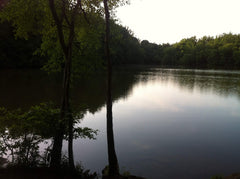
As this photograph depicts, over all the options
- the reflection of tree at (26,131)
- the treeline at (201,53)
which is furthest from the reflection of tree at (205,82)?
the treeline at (201,53)

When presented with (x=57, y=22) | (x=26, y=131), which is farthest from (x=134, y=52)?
(x=26, y=131)

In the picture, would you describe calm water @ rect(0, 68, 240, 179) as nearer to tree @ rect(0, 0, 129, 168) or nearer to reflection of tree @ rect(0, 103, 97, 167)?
tree @ rect(0, 0, 129, 168)

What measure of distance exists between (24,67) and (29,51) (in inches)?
212

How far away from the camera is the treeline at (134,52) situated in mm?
7758

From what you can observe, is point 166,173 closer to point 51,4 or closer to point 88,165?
point 88,165

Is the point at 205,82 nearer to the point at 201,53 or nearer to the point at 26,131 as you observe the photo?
the point at 26,131

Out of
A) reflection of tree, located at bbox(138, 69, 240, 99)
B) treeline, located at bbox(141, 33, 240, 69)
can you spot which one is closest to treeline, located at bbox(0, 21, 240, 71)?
treeline, located at bbox(141, 33, 240, 69)

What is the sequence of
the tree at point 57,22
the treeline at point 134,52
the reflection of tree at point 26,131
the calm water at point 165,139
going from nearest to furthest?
the reflection of tree at point 26,131, the tree at point 57,22, the treeline at point 134,52, the calm water at point 165,139

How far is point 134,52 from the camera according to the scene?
409 ft

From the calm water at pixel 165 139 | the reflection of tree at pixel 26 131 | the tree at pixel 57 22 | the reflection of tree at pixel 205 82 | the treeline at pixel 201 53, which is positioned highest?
the treeline at pixel 201 53

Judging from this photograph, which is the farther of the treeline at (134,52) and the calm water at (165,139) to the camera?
the calm water at (165,139)

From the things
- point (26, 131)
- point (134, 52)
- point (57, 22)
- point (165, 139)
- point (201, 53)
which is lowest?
point (165, 139)

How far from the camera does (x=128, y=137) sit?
12469mm

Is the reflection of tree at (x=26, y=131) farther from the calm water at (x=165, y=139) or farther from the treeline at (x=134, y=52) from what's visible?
the treeline at (x=134, y=52)
